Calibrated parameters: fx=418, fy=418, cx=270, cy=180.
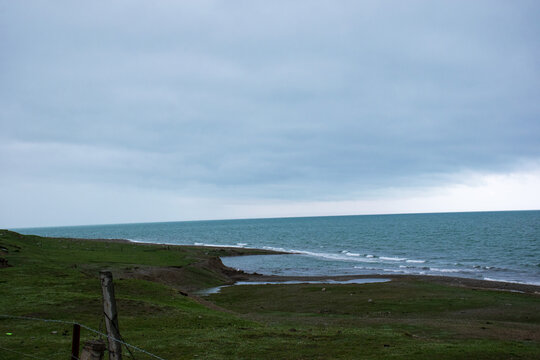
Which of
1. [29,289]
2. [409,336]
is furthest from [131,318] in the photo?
[409,336]

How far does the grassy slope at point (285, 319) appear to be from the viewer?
15.7 meters

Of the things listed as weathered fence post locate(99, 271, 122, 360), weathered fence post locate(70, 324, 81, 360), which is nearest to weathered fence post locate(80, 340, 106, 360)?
weathered fence post locate(99, 271, 122, 360)

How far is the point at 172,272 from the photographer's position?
46.2m

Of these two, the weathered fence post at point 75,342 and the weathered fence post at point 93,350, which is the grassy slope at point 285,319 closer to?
the weathered fence post at point 75,342

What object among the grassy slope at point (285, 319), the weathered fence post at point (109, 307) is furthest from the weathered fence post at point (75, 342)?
the grassy slope at point (285, 319)

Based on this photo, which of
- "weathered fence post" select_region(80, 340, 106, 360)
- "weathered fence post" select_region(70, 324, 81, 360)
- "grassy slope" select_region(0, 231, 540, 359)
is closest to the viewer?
"weathered fence post" select_region(80, 340, 106, 360)

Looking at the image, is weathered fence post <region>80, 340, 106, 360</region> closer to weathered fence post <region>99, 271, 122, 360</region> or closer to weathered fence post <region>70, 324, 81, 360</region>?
weathered fence post <region>99, 271, 122, 360</region>

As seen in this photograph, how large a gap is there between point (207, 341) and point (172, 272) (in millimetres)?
30742

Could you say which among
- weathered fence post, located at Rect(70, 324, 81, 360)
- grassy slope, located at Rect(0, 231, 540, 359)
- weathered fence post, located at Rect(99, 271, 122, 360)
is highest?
weathered fence post, located at Rect(99, 271, 122, 360)

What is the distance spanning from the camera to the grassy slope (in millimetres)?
15703

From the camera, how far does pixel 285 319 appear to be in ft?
86.8

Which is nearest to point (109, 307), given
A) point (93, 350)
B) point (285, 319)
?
point (93, 350)

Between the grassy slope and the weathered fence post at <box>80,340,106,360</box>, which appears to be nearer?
the weathered fence post at <box>80,340,106,360</box>

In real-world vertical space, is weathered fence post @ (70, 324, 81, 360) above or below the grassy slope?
above
